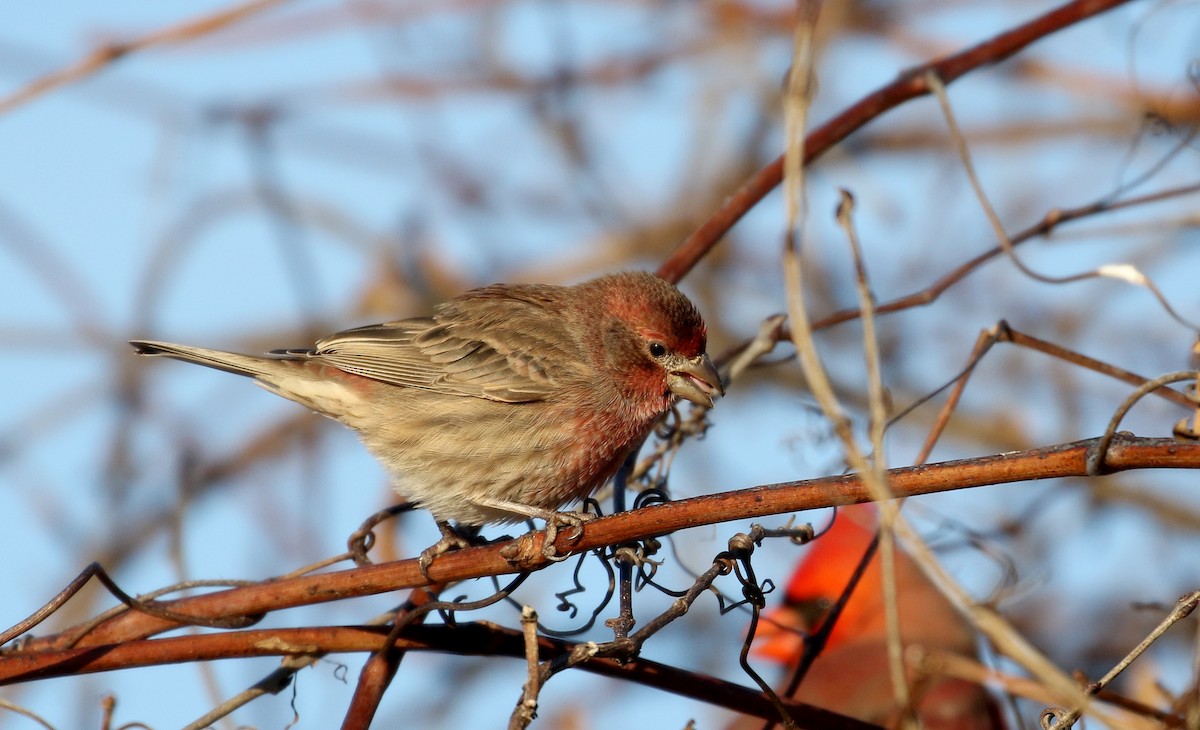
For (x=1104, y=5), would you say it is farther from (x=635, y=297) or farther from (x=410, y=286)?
(x=410, y=286)

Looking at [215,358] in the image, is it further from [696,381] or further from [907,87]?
[907,87]

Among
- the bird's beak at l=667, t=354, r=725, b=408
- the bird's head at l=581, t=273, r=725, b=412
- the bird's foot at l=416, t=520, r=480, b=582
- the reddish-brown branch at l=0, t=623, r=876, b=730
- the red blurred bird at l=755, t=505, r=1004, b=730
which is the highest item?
the bird's head at l=581, t=273, r=725, b=412

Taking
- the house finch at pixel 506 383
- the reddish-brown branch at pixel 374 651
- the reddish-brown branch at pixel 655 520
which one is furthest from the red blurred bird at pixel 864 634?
the reddish-brown branch at pixel 655 520

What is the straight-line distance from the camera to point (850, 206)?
137 inches

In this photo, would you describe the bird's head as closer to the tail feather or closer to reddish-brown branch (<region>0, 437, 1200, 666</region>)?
the tail feather

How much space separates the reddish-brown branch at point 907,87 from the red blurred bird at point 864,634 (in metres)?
1.16

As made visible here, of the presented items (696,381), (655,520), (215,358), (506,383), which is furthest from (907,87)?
(215,358)

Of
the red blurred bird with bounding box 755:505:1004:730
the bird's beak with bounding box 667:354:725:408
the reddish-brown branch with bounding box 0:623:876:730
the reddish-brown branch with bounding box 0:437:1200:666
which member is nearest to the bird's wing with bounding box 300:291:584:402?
the bird's beak with bounding box 667:354:725:408

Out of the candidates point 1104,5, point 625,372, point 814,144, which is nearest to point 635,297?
point 625,372

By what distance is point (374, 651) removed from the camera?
3.32 m

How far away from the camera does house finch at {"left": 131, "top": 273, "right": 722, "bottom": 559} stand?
4789 millimetres

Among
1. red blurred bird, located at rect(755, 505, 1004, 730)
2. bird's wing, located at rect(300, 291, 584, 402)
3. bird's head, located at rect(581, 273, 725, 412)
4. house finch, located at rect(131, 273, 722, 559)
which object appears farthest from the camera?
bird's wing, located at rect(300, 291, 584, 402)

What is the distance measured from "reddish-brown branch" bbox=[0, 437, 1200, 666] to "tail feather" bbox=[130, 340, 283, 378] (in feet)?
4.85

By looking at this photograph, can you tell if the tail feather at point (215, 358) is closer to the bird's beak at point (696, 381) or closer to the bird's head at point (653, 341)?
the bird's head at point (653, 341)
